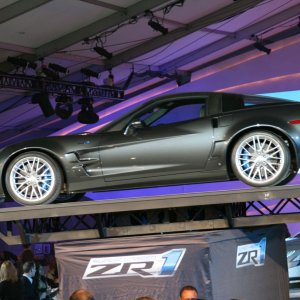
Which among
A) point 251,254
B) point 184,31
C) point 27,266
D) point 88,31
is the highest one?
point 184,31

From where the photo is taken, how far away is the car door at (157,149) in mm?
6418

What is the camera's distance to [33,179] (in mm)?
6809

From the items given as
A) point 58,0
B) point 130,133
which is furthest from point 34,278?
point 58,0

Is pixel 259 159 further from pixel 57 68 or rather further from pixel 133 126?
pixel 57 68

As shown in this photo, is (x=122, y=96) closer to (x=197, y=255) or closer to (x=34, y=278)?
(x=34, y=278)

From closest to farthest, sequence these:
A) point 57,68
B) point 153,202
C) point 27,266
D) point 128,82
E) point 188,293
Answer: point 188,293, point 153,202, point 27,266, point 57,68, point 128,82

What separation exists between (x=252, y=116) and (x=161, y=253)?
5.27ft

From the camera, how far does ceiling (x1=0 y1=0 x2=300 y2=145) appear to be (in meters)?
12.6

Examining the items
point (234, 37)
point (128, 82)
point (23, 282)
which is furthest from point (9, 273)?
point (234, 37)

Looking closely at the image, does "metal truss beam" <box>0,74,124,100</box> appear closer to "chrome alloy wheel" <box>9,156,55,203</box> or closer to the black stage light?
the black stage light

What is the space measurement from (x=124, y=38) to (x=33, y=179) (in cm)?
858

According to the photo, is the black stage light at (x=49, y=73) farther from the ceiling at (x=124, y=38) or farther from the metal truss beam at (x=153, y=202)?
the metal truss beam at (x=153, y=202)

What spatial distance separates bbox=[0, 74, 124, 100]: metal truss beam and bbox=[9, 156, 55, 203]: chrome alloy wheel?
289 inches

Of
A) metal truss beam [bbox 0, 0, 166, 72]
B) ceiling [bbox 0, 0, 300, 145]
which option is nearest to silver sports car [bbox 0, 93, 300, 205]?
ceiling [bbox 0, 0, 300, 145]
